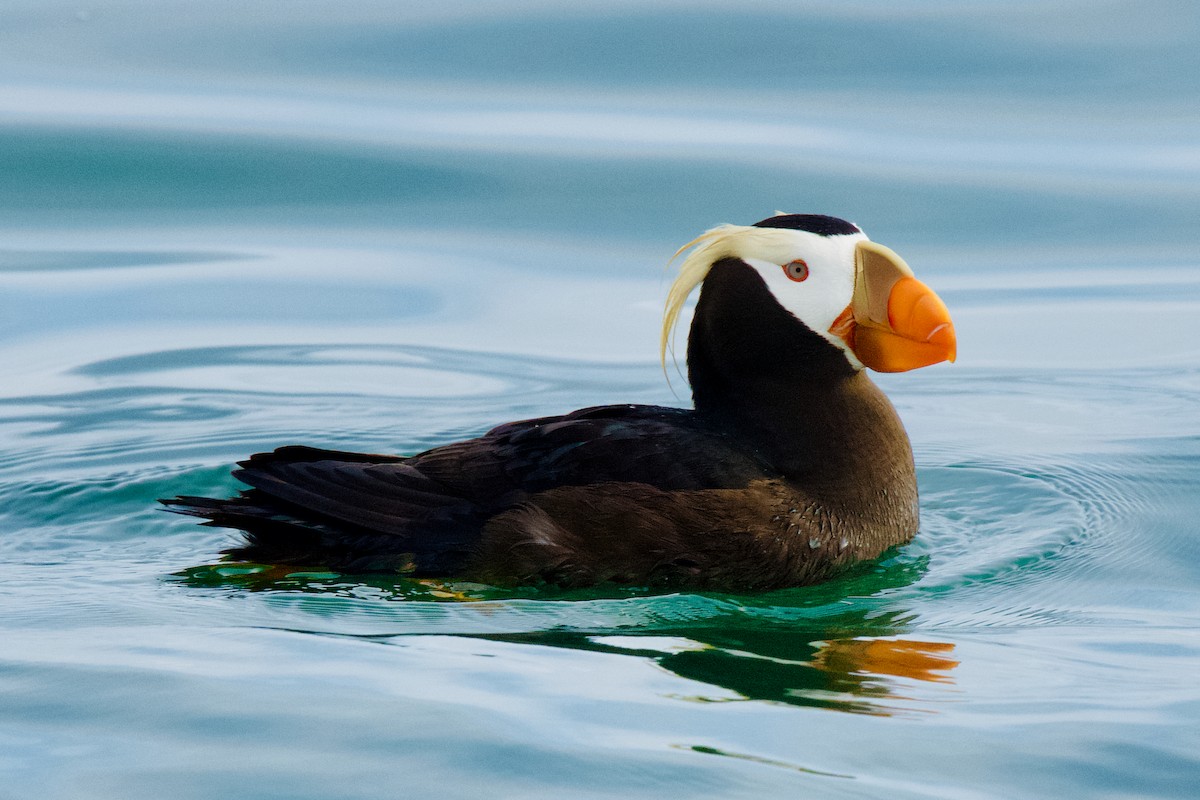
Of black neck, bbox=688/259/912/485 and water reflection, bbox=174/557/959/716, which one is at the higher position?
black neck, bbox=688/259/912/485

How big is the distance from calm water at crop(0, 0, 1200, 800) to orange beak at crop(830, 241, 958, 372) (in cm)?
62

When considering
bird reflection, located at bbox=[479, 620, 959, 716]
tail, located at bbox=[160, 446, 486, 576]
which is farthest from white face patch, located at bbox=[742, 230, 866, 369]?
tail, located at bbox=[160, 446, 486, 576]

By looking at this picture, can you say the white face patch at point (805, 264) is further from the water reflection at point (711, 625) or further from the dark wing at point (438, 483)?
the water reflection at point (711, 625)

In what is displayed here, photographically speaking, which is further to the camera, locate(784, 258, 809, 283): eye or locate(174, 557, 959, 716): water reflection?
locate(784, 258, 809, 283): eye

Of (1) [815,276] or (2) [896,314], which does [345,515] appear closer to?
(1) [815,276]

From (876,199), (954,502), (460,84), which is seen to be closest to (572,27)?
(460,84)

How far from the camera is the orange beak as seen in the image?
4.66 m

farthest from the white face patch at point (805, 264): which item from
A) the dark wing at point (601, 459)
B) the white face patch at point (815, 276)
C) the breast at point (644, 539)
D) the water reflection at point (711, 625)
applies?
the water reflection at point (711, 625)

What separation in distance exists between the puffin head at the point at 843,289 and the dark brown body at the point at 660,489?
0.05m

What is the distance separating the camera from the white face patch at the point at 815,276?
472 centimetres

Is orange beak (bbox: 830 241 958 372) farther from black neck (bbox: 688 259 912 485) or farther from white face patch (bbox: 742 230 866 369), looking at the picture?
black neck (bbox: 688 259 912 485)

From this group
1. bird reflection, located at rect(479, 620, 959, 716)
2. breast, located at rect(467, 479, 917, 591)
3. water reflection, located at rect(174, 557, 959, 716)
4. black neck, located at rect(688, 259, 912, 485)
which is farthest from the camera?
black neck, located at rect(688, 259, 912, 485)

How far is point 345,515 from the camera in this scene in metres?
4.64

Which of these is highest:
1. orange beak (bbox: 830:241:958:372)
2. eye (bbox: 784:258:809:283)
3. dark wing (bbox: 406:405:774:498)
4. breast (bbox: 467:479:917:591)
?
eye (bbox: 784:258:809:283)
